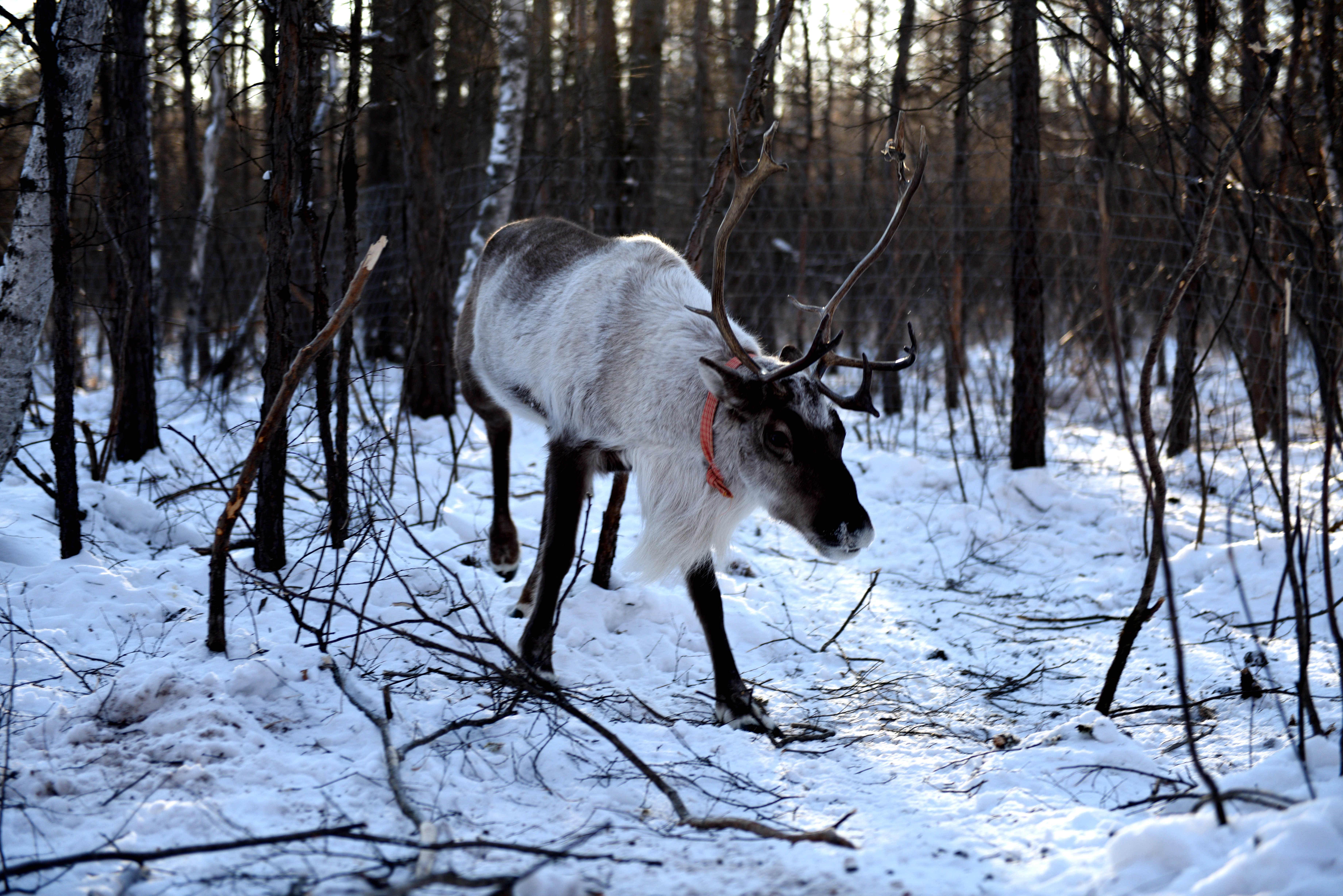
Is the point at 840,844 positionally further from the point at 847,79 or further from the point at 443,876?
the point at 847,79

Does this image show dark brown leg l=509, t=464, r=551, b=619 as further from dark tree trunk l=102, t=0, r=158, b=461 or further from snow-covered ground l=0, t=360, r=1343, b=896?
dark tree trunk l=102, t=0, r=158, b=461

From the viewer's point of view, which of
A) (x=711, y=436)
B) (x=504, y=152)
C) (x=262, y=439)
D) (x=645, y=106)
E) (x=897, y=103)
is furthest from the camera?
(x=645, y=106)

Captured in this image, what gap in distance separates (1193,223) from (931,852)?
18.9 feet

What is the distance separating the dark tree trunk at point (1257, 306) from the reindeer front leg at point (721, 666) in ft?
6.93

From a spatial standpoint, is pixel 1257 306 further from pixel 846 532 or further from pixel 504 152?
pixel 504 152

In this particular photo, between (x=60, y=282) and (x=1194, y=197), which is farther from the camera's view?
(x=1194, y=197)

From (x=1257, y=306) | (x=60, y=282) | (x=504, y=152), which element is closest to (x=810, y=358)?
(x=60, y=282)

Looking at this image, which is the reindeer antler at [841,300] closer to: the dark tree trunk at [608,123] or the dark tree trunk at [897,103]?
the dark tree trunk at [897,103]

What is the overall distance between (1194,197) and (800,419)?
10.2ft

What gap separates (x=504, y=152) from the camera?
26.1 feet

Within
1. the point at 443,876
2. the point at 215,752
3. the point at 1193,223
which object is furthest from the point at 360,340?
the point at 443,876

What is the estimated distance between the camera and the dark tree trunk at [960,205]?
230 inches

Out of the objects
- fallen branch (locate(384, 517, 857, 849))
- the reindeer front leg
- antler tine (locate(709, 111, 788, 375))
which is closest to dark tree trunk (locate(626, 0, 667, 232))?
antler tine (locate(709, 111, 788, 375))

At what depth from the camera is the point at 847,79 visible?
42.6ft
